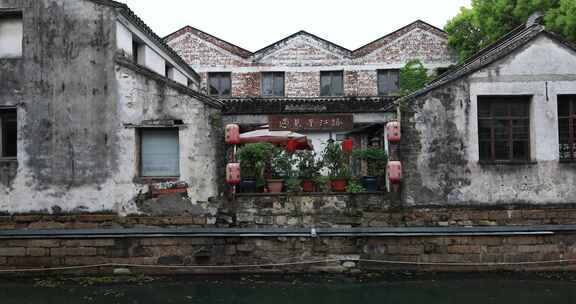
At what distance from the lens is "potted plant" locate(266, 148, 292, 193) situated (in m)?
9.68

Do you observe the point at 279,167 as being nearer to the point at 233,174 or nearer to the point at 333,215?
the point at 233,174

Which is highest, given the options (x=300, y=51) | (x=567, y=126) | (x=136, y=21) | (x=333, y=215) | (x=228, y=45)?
(x=228, y=45)

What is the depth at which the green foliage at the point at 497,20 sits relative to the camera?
52.8 feet

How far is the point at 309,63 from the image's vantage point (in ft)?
70.8

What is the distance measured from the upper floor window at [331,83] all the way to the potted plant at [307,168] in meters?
12.3

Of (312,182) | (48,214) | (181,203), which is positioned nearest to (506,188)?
(312,182)

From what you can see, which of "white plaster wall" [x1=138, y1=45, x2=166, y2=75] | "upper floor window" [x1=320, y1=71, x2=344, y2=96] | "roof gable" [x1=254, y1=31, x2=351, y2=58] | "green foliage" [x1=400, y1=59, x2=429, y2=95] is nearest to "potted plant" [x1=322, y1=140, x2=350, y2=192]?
"white plaster wall" [x1=138, y1=45, x2=166, y2=75]

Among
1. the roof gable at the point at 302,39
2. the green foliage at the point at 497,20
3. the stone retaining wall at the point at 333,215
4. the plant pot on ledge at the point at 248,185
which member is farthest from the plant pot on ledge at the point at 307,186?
the roof gable at the point at 302,39

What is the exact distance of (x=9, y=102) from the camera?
32.1ft

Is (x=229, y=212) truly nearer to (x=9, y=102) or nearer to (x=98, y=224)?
(x=98, y=224)

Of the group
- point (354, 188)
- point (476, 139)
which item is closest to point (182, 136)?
point (354, 188)

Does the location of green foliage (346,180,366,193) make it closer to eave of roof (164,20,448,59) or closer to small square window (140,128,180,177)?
small square window (140,128,180,177)

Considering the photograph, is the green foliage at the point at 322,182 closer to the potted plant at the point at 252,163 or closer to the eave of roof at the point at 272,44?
the potted plant at the point at 252,163

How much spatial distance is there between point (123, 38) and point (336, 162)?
5.03 metres
